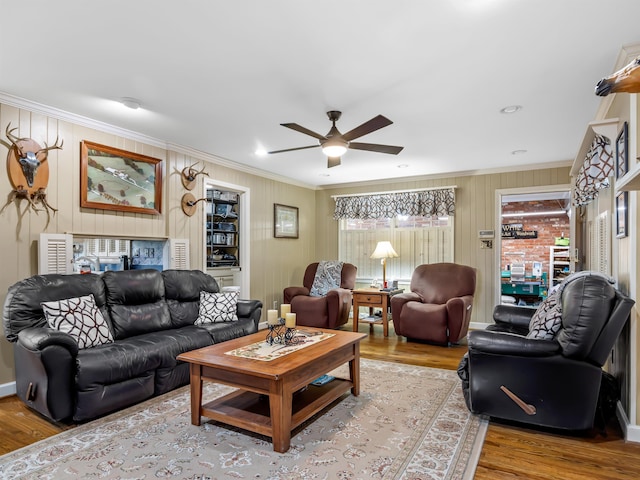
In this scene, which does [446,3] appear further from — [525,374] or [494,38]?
[525,374]

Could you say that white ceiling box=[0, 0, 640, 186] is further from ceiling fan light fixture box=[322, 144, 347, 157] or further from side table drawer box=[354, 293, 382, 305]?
side table drawer box=[354, 293, 382, 305]

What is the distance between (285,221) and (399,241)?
2033 millimetres

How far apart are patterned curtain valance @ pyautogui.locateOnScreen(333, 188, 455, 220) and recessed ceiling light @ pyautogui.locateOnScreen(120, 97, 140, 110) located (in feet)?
13.8

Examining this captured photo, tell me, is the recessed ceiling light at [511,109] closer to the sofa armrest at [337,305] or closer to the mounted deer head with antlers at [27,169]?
the sofa armrest at [337,305]

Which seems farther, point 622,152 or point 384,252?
point 384,252

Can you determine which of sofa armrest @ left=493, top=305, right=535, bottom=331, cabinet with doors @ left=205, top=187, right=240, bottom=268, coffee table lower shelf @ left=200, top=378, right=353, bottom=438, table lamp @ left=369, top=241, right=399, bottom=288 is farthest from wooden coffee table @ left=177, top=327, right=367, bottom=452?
cabinet with doors @ left=205, top=187, right=240, bottom=268

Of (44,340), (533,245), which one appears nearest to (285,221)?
(44,340)

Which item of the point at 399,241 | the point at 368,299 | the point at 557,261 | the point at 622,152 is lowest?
the point at 368,299

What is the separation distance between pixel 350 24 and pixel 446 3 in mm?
522

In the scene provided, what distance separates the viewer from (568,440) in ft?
7.94

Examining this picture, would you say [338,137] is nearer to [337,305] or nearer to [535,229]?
[337,305]

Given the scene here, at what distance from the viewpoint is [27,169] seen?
3.29 meters

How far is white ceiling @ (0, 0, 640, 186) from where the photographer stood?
206 cm

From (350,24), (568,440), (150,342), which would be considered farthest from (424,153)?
(150,342)
